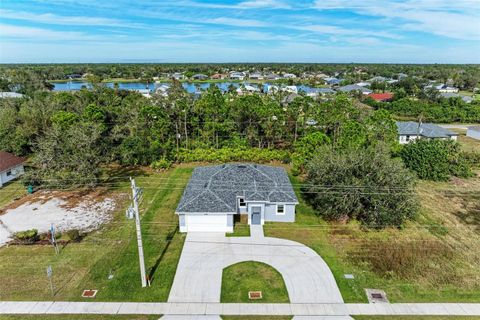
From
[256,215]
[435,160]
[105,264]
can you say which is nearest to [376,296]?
[256,215]

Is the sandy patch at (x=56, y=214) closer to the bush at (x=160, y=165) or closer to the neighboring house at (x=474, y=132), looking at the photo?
the bush at (x=160, y=165)

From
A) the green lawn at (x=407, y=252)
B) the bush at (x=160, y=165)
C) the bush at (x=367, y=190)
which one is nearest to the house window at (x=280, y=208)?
the green lawn at (x=407, y=252)

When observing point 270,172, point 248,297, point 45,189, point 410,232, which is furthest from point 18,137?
point 410,232

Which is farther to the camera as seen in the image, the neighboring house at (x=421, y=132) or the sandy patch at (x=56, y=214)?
the neighboring house at (x=421, y=132)

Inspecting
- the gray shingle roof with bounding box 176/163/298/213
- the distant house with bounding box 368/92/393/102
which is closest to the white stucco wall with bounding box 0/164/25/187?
the gray shingle roof with bounding box 176/163/298/213

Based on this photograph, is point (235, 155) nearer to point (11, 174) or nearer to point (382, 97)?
point (11, 174)

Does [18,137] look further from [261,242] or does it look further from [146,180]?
[261,242]
